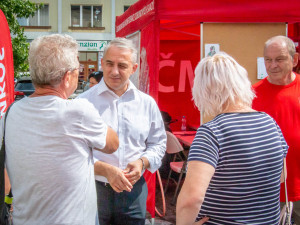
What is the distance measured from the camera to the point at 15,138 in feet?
4.69

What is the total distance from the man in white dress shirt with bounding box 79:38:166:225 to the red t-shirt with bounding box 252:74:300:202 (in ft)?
2.93

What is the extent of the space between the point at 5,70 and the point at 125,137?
3.59ft

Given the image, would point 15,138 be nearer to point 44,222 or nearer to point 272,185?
point 44,222

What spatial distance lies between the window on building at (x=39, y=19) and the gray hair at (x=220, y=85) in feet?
72.6

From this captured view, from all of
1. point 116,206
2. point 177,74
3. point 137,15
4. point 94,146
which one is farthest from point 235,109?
point 177,74

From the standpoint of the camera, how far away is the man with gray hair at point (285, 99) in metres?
2.52

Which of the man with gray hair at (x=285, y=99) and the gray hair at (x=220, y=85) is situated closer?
the gray hair at (x=220, y=85)

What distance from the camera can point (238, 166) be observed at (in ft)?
4.46

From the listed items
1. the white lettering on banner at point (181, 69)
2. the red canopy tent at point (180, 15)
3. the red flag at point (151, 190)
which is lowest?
the red flag at point (151, 190)

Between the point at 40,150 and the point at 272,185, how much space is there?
973 mm

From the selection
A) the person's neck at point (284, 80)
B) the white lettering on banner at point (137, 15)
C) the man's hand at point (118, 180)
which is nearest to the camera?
the man's hand at point (118, 180)

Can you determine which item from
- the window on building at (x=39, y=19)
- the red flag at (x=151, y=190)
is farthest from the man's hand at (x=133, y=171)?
the window on building at (x=39, y=19)

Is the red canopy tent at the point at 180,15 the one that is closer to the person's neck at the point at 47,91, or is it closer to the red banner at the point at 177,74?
the red banner at the point at 177,74

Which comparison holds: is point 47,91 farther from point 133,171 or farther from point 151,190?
point 151,190
